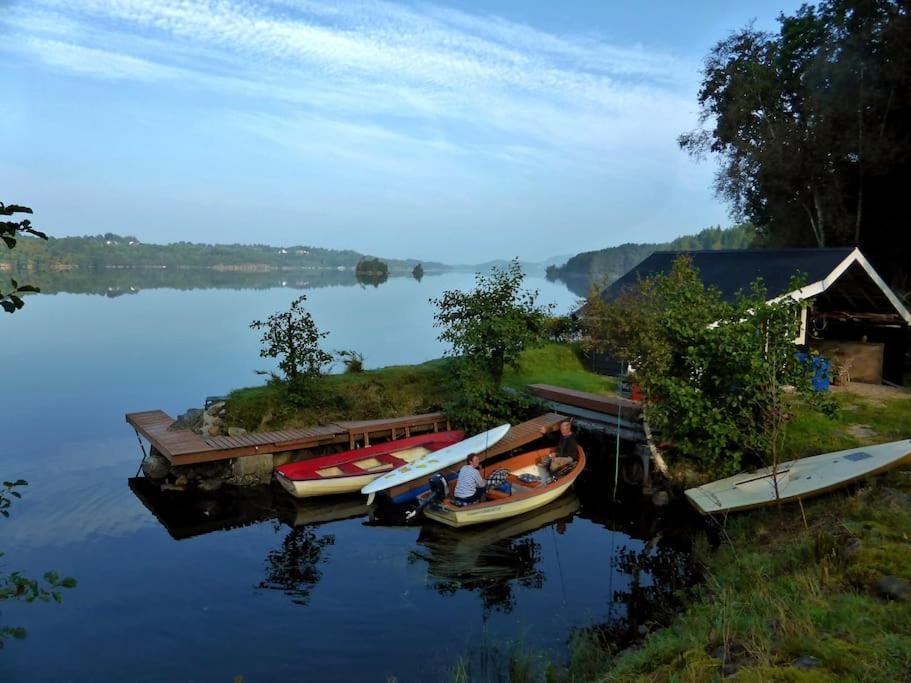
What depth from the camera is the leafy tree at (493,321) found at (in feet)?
73.7

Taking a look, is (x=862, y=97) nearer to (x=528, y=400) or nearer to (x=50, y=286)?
(x=528, y=400)

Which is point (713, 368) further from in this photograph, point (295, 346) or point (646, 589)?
point (295, 346)

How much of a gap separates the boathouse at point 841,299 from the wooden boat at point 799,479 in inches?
325

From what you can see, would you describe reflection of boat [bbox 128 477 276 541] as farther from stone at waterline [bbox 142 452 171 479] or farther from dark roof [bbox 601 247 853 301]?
dark roof [bbox 601 247 853 301]

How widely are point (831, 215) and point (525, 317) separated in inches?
716

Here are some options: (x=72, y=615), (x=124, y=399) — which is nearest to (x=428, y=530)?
(x=72, y=615)

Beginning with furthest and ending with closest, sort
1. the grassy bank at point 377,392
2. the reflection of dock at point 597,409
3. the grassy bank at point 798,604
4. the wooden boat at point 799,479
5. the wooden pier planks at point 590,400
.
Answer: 1. the grassy bank at point 377,392
2. the wooden pier planks at point 590,400
3. the reflection of dock at point 597,409
4. the wooden boat at point 799,479
5. the grassy bank at point 798,604

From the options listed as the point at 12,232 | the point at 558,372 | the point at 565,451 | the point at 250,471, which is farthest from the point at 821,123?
the point at 12,232

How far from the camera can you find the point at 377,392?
2364 cm

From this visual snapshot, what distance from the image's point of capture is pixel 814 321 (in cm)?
2420

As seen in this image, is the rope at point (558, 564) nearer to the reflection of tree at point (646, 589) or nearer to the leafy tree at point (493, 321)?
the reflection of tree at point (646, 589)

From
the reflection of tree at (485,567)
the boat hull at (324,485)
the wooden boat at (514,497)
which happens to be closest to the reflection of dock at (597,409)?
the wooden boat at (514,497)

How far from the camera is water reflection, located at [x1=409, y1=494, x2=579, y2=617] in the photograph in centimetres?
1291

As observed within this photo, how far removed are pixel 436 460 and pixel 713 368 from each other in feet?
25.7
